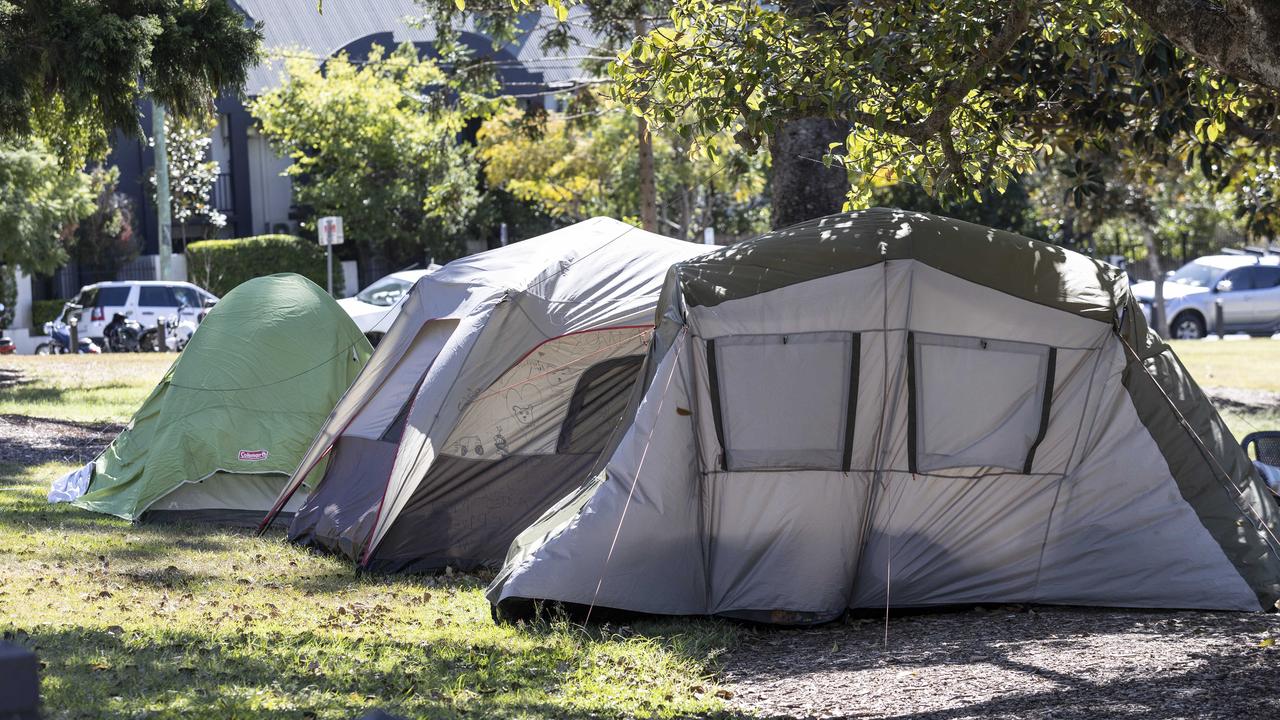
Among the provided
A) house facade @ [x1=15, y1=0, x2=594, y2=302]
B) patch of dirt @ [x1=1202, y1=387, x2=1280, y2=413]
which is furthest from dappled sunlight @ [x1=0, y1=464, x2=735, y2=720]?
house facade @ [x1=15, y1=0, x2=594, y2=302]

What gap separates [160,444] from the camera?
949 cm

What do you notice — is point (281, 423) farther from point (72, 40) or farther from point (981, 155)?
point (981, 155)

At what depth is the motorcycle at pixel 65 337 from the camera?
24.3m

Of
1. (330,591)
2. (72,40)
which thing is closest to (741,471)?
(330,591)

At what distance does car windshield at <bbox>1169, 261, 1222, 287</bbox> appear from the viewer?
28.0m

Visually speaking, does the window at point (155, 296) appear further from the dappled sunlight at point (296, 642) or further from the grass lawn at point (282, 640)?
the dappled sunlight at point (296, 642)

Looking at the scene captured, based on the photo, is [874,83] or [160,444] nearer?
[874,83]

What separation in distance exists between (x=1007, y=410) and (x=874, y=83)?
199 centimetres

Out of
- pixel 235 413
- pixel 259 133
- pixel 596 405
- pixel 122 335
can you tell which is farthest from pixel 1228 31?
pixel 259 133

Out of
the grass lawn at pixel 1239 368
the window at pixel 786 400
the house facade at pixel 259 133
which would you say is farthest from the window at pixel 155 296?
the window at pixel 786 400

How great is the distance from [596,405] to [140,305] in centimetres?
1925

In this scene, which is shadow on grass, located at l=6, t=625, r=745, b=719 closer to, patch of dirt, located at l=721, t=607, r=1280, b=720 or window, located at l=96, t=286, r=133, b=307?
patch of dirt, located at l=721, t=607, r=1280, b=720

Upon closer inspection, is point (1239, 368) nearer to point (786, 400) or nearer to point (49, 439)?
point (786, 400)

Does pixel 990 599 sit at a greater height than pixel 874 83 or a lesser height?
lesser
